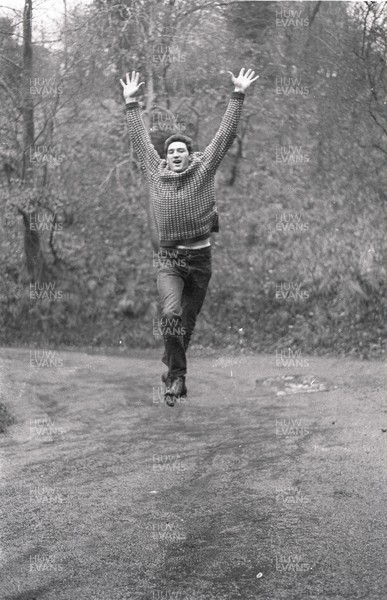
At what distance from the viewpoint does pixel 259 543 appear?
8.18m

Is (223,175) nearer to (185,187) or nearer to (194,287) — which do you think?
(194,287)

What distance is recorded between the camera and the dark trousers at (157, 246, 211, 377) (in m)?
6.04

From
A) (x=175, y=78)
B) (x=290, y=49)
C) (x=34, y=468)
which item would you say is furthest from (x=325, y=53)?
(x=34, y=468)

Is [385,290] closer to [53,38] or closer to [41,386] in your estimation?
[41,386]

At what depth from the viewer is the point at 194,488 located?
9.44 m

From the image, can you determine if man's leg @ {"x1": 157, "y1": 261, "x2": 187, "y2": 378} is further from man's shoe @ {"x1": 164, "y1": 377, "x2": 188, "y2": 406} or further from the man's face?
the man's face

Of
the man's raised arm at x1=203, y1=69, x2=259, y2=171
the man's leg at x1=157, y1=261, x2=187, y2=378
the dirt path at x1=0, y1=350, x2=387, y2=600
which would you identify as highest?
the man's raised arm at x1=203, y1=69, x2=259, y2=171

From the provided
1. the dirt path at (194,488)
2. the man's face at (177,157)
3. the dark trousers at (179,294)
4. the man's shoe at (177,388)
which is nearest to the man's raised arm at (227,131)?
the man's face at (177,157)

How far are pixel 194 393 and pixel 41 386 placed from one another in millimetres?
2476

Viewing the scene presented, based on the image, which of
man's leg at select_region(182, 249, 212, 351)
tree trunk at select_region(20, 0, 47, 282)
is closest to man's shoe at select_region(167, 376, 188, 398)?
man's leg at select_region(182, 249, 212, 351)

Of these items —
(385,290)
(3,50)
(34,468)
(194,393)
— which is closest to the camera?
(34,468)

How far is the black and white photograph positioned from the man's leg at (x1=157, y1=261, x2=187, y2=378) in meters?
0.02

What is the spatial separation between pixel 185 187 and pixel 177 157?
240mm

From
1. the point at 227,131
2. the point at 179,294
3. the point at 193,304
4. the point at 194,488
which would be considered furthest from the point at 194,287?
the point at 194,488
